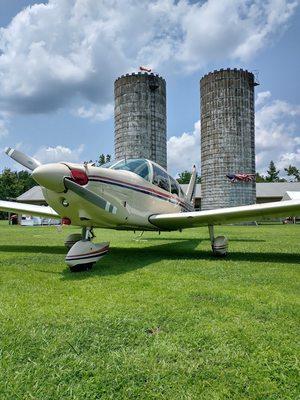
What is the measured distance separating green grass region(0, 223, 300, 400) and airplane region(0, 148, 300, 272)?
165 centimetres

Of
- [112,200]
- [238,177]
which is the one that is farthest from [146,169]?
[238,177]

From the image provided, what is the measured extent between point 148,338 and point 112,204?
4610 mm

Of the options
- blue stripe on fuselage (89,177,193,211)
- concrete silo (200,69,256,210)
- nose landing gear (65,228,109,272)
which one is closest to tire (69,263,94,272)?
nose landing gear (65,228,109,272)

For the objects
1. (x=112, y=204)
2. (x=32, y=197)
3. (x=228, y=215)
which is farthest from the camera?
(x=32, y=197)

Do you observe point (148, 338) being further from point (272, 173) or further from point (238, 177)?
point (272, 173)

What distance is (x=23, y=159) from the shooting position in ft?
24.4

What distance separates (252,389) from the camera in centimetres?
219

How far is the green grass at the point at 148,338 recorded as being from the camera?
222cm

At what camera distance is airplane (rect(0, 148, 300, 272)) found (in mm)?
6223

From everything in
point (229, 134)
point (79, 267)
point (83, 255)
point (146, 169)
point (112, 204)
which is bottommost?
point (79, 267)

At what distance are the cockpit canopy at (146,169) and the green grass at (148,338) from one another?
149 inches

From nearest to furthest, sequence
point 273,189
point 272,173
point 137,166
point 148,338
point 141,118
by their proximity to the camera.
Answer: point 148,338 → point 137,166 → point 141,118 → point 273,189 → point 272,173

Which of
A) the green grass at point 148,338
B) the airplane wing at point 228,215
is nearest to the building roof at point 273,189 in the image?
the airplane wing at point 228,215

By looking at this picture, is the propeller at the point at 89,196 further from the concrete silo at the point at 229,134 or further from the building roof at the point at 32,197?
the building roof at the point at 32,197
